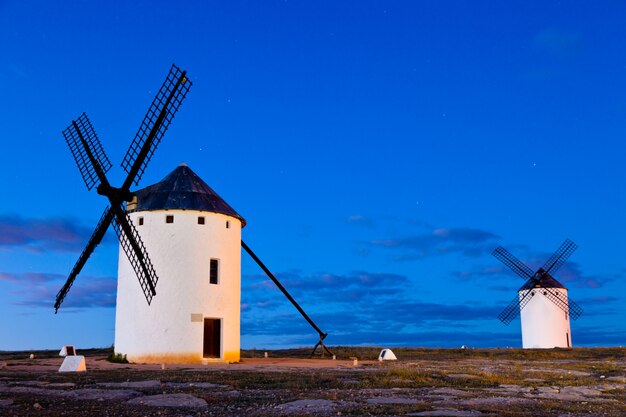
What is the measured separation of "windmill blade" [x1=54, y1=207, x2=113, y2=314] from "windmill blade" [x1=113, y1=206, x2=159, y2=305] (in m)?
0.59

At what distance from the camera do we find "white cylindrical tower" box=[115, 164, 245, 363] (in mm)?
26844

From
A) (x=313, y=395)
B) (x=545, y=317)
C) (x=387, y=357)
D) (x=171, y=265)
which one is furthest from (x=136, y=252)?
(x=545, y=317)

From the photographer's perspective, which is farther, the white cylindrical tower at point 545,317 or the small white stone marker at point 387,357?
the white cylindrical tower at point 545,317

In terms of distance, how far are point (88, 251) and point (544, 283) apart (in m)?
36.0

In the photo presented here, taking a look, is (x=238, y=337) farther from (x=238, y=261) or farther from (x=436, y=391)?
(x=436, y=391)

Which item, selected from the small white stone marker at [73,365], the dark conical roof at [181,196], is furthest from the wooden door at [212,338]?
the small white stone marker at [73,365]

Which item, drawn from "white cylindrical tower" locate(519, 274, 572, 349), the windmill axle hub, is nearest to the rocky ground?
the windmill axle hub

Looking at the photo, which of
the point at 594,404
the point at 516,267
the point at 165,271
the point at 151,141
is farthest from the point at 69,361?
the point at 516,267

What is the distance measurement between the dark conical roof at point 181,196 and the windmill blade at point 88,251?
123 cm

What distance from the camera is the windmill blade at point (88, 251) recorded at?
27750mm

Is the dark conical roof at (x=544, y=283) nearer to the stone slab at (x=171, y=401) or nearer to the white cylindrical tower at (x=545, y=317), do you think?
the white cylindrical tower at (x=545, y=317)

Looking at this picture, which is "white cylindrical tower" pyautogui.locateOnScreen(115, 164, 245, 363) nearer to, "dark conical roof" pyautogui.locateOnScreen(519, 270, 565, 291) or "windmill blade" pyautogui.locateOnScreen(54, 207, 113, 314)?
"windmill blade" pyautogui.locateOnScreen(54, 207, 113, 314)

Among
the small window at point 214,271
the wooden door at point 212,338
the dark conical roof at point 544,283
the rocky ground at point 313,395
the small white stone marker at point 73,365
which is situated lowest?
the rocky ground at point 313,395

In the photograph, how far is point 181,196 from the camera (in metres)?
27.9
